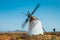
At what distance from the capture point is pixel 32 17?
160ft

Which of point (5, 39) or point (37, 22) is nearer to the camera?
point (5, 39)

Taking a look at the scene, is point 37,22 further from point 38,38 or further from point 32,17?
point 38,38

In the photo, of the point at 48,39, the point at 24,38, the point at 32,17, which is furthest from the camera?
the point at 32,17

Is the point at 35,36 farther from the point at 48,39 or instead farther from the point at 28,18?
the point at 28,18

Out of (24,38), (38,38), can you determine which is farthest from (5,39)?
(38,38)

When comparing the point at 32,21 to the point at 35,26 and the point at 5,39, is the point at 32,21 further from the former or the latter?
the point at 5,39

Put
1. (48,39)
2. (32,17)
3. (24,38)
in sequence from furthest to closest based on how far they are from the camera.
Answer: (32,17) < (24,38) < (48,39)

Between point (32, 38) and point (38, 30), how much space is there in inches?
180

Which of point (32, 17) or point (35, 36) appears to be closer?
point (35, 36)

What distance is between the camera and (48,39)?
4238 cm

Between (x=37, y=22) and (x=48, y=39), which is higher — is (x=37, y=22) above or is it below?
above

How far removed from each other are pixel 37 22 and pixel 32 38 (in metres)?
5.58

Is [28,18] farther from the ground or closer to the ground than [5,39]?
farther from the ground

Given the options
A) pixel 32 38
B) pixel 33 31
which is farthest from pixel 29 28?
pixel 32 38
